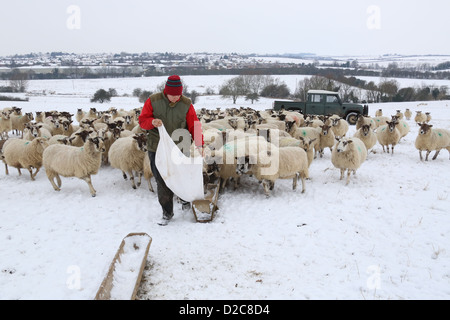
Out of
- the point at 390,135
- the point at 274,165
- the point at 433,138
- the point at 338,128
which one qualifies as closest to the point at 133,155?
the point at 274,165

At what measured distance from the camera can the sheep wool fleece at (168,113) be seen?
5.17 metres

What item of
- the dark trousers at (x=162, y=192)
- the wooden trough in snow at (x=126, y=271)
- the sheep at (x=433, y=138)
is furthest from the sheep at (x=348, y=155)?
the wooden trough in snow at (x=126, y=271)

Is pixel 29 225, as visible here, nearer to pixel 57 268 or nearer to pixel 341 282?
pixel 57 268

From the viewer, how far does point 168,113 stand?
5223 millimetres

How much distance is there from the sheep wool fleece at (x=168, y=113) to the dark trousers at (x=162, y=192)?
32 cm

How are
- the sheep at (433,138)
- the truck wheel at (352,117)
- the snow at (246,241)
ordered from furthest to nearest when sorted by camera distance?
the truck wheel at (352,117)
the sheep at (433,138)
the snow at (246,241)

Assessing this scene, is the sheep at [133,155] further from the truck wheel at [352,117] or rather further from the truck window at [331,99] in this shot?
the truck wheel at [352,117]

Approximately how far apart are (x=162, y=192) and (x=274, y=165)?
297 centimetres

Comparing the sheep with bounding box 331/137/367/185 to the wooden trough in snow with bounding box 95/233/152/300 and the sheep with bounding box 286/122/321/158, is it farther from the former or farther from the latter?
the wooden trough in snow with bounding box 95/233/152/300

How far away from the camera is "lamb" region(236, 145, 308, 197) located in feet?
23.9

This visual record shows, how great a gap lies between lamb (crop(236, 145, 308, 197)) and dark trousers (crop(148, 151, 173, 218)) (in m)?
2.23

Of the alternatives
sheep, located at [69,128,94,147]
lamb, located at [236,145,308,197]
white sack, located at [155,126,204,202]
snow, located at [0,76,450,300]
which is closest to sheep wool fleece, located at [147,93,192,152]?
white sack, located at [155,126,204,202]

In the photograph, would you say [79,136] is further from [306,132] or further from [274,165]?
[306,132]
